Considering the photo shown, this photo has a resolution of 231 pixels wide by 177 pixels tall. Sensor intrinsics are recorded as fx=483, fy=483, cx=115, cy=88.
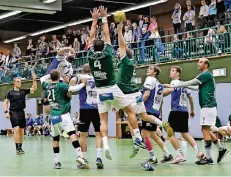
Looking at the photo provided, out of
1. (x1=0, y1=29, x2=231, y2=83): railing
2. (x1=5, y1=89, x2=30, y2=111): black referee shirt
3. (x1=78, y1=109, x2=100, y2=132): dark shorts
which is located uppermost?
(x1=0, y1=29, x2=231, y2=83): railing

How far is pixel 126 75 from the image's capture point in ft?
30.9

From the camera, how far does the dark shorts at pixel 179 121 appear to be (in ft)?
34.3

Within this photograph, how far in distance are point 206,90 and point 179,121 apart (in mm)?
944

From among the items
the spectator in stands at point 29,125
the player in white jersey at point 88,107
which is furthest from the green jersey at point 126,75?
the spectator in stands at point 29,125

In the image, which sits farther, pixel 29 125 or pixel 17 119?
pixel 29 125

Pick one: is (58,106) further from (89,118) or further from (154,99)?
(154,99)

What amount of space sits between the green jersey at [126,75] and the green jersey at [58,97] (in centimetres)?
107

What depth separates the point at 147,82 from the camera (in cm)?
1008

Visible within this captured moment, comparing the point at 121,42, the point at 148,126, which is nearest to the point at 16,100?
the point at 148,126

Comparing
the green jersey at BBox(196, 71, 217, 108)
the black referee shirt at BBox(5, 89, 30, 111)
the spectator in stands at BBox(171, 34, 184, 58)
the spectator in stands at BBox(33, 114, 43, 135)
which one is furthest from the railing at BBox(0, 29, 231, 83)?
the green jersey at BBox(196, 71, 217, 108)

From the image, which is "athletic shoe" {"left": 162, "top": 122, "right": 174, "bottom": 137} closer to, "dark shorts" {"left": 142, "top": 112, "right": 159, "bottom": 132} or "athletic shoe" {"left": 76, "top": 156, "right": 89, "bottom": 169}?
"dark shorts" {"left": 142, "top": 112, "right": 159, "bottom": 132}

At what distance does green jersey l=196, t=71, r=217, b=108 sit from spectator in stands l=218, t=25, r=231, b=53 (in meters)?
10.4

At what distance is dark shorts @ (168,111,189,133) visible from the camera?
1045 centimetres

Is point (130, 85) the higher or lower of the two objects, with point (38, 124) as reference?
higher
